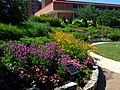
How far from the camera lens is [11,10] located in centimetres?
1274

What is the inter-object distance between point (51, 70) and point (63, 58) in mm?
845

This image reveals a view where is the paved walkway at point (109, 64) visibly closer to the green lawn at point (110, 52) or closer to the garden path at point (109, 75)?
the garden path at point (109, 75)

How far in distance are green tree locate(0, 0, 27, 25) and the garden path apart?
198 inches

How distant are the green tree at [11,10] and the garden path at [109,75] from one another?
5.03m

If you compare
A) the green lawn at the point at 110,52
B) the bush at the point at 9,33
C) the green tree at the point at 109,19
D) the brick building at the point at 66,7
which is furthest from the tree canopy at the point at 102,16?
the bush at the point at 9,33

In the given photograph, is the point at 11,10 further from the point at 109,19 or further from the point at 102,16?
the point at 102,16

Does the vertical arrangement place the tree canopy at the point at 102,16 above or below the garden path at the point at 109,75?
above

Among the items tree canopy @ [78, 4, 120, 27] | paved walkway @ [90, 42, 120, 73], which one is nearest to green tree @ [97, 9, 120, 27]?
tree canopy @ [78, 4, 120, 27]

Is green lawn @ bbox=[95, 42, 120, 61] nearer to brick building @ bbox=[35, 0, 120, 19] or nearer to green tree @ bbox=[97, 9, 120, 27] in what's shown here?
green tree @ bbox=[97, 9, 120, 27]

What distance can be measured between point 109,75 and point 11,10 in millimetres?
6542

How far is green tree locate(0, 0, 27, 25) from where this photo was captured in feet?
41.1

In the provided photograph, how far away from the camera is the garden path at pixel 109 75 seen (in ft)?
24.8

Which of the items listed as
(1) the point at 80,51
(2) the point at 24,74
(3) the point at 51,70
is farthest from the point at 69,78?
(1) the point at 80,51

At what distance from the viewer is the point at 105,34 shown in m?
26.4
